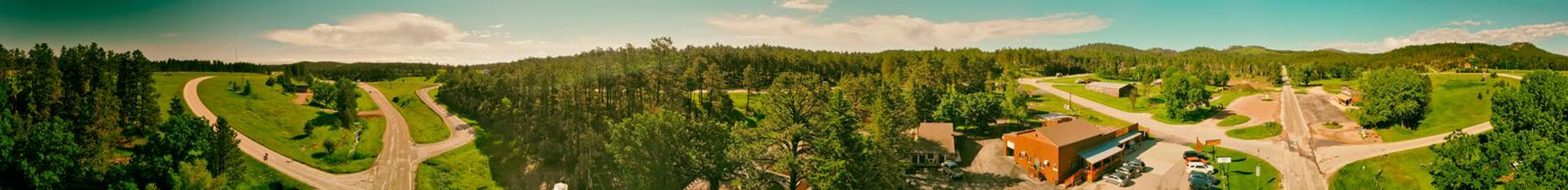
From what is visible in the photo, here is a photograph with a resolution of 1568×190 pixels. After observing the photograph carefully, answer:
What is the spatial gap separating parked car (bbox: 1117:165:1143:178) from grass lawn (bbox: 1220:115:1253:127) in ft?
103

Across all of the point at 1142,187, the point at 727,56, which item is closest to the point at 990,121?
the point at 1142,187

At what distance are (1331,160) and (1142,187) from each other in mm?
19274

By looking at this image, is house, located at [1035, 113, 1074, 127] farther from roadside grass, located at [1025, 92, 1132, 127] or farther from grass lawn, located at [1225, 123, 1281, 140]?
grass lawn, located at [1225, 123, 1281, 140]

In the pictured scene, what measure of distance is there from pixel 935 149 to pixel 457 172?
3918 cm

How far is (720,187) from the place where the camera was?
45.2 metres

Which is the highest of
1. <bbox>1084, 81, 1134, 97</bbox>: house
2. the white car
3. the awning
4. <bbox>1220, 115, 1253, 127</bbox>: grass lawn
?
<bbox>1084, 81, 1134, 97</bbox>: house

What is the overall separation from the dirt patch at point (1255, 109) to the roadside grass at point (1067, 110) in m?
11.9

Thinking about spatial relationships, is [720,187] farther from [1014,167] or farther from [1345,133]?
[1345,133]

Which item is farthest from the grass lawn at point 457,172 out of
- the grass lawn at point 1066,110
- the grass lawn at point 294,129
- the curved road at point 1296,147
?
the grass lawn at point 1066,110

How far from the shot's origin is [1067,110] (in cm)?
9162

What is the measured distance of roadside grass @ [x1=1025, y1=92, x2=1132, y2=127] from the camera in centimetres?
8025

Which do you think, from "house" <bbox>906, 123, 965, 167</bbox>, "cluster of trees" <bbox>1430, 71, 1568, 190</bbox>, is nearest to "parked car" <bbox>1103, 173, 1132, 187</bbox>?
"house" <bbox>906, 123, 965, 167</bbox>

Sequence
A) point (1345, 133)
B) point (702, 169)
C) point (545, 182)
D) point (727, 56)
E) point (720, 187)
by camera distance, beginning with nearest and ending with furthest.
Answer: point (702, 169)
point (720, 187)
point (545, 182)
point (1345, 133)
point (727, 56)

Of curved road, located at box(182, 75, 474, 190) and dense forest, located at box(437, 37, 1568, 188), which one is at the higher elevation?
dense forest, located at box(437, 37, 1568, 188)
